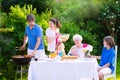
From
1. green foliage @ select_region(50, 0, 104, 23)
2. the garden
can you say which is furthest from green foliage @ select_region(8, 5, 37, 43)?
green foliage @ select_region(50, 0, 104, 23)

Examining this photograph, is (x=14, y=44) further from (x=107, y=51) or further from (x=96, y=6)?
(x=96, y=6)

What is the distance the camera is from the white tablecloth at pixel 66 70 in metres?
6.99

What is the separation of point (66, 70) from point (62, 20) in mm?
4875

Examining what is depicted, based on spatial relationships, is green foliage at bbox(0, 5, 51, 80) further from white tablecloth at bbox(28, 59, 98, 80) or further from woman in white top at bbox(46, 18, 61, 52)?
white tablecloth at bbox(28, 59, 98, 80)

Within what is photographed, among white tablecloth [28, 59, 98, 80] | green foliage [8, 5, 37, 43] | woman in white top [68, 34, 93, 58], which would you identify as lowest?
white tablecloth [28, 59, 98, 80]

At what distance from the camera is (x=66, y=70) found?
705 cm

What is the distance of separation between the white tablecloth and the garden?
5.93 feet

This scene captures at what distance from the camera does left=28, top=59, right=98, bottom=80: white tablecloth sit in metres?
6.99

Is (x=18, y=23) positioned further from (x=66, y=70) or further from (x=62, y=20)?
(x=66, y=70)

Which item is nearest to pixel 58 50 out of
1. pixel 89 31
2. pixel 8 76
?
pixel 8 76

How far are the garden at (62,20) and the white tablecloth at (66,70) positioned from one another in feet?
5.93

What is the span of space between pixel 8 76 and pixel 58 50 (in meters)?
1.68

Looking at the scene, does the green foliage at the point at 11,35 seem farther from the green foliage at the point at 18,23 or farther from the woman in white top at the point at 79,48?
the woman in white top at the point at 79,48

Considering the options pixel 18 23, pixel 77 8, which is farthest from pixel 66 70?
pixel 77 8
